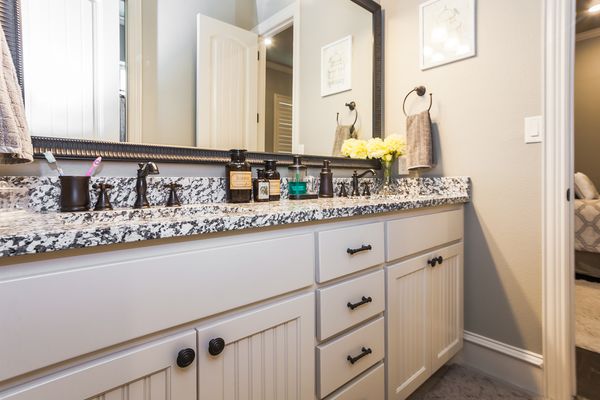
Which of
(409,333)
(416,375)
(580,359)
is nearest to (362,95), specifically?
(409,333)

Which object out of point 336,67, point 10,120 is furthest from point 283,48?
point 10,120

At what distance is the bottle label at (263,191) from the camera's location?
1247 millimetres

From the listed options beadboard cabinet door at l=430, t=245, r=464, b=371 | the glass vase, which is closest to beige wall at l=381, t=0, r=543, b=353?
beadboard cabinet door at l=430, t=245, r=464, b=371

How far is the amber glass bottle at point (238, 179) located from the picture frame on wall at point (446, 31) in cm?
118

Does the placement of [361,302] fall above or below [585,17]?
below

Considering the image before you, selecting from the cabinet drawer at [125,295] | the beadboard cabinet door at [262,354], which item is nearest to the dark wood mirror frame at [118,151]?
the cabinet drawer at [125,295]

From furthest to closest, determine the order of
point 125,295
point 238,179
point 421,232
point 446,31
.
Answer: point 446,31, point 421,232, point 238,179, point 125,295

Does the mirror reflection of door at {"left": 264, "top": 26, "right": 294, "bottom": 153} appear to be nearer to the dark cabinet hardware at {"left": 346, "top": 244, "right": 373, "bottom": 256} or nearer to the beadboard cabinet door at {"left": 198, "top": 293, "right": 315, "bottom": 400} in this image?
the dark cabinet hardware at {"left": 346, "top": 244, "right": 373, "bottom": 256}

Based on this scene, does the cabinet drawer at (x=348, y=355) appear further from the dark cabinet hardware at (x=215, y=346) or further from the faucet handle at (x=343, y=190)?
the faucet handle at (x=343, y=190)

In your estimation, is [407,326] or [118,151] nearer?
[118,151]

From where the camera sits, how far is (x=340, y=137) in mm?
1762

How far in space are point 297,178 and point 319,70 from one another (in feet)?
2.08

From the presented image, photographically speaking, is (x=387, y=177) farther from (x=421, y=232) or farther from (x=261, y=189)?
(x=261, y=189)

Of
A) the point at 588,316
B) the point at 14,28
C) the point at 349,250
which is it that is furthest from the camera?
the point at 588,316
